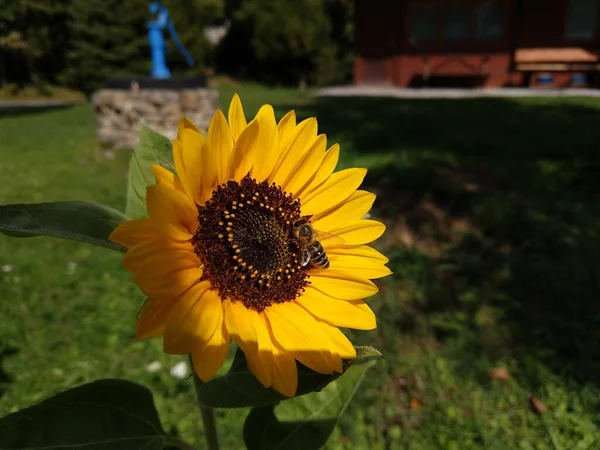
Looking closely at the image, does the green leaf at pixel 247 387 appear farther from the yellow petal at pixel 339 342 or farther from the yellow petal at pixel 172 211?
the yellow petal at pixel 172 211

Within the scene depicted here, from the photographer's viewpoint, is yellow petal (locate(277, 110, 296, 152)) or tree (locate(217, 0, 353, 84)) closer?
yellow petal (locate(277, 110, 296, 152))

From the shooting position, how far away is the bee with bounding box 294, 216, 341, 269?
1.21m

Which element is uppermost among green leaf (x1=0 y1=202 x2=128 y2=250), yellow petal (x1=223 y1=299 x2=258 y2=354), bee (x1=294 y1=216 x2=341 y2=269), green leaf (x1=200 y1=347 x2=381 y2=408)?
green leaf (x1=0 y1=202 x2=128 y2=250)

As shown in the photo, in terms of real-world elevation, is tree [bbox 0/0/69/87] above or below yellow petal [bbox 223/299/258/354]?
below

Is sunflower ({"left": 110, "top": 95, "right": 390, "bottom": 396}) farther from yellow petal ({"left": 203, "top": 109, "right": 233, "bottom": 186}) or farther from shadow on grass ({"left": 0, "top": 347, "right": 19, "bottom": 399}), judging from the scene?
shadow on grass ({"left": 0, "top": 347, "right": 19, "bottom": 399})

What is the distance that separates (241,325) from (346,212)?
37 cm

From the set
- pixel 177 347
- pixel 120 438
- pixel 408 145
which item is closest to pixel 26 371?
pixel 120 438

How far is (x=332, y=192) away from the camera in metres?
1.24

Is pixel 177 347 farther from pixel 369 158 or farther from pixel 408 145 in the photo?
pixel 408 145

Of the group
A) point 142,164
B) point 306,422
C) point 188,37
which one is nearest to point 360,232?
point 142,164

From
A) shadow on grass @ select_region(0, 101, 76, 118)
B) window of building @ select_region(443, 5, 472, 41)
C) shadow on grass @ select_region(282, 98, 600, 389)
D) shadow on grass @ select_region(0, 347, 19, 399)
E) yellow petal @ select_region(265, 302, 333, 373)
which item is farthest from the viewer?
window of building @ select_region(443, 5, 472, 41)

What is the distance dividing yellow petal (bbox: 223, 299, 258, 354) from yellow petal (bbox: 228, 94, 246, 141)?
0.34 m

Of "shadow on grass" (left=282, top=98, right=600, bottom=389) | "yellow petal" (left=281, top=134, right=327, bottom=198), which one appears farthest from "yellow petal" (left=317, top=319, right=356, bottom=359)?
"shadow on grass" (left=282, top=98, right=600, bottom=389)

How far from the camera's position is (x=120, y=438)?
50.4 inches
